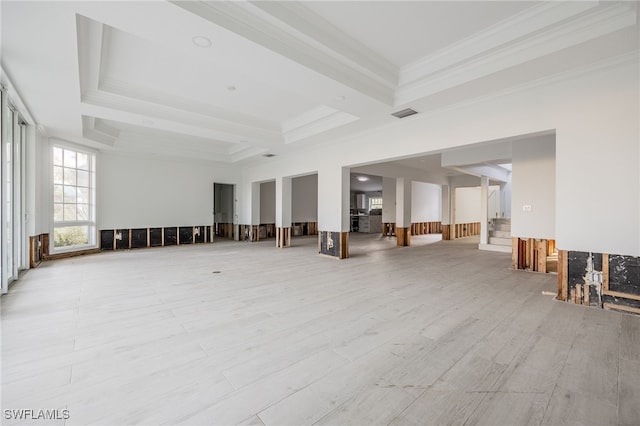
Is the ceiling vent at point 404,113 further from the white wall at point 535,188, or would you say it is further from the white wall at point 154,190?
the white wall at point 154,190

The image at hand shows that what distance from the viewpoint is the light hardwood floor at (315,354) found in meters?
1.74

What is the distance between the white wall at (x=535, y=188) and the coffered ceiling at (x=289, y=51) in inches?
106

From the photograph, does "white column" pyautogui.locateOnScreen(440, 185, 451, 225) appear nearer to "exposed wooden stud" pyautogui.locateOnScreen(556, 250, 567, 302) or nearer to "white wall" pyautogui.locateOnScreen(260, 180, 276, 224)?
"white wall" pyautogui.locateOnScreen(260, 180, 276, 224)

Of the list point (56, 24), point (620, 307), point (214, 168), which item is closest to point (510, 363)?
point (620, 307)

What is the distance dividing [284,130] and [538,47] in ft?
17.1

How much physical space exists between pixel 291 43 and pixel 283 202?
638cm

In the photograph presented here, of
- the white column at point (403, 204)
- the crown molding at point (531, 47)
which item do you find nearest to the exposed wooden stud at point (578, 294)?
the crown molding at point (531, 47)

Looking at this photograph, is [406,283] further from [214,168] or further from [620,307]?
[214,168]

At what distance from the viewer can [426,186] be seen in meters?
16.0

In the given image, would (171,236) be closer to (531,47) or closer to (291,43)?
(291,43)

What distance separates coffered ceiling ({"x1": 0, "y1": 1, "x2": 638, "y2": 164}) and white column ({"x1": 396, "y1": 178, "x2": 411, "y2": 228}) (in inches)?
208

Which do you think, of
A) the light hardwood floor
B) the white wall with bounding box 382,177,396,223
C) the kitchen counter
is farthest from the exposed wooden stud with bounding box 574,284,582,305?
the kitchen counter

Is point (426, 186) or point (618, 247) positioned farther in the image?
point (426, 186)

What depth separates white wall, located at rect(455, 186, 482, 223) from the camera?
564 inches
